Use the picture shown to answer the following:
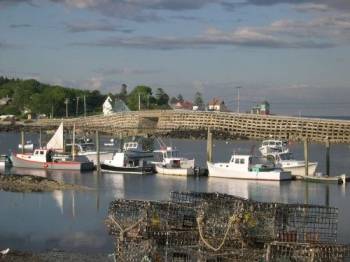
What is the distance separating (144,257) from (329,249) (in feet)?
15.6

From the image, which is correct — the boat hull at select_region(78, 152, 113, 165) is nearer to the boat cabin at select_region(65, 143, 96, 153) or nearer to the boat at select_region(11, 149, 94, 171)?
the boat at select_region(11, 149, 94, 171)

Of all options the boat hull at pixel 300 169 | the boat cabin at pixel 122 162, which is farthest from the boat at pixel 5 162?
the boat hull at pixel 300 169

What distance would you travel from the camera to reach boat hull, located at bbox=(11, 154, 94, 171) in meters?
57.9

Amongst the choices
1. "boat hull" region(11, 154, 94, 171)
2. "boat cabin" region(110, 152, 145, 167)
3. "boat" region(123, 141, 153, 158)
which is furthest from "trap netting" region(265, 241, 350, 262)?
"boat" region(123, 141, 153, 158)

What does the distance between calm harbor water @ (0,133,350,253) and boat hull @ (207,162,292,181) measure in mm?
863

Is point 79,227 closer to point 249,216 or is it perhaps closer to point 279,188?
point 249,216

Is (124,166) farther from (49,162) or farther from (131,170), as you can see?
(49,162)

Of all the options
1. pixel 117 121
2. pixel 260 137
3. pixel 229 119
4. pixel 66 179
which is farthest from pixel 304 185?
pixel 117 121

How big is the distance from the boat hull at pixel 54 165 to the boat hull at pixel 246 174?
1140 cm

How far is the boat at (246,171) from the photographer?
163 feet

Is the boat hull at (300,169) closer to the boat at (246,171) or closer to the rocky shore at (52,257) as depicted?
the boat at (246,171)

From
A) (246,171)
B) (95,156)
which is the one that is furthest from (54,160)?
(246,171)

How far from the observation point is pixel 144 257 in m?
18.3

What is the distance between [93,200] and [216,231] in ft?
65.6
